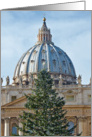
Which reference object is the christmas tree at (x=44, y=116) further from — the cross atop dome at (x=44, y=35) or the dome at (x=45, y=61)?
the cross atop dome at (x=44, y=35)

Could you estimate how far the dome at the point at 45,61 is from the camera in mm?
74806

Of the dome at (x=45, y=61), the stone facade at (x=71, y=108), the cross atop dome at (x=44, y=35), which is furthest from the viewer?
the cross atop dome at (x=44, y=35)

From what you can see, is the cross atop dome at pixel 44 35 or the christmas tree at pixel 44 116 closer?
the christmas tree at pixel 44 116

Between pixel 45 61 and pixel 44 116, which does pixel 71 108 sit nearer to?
pixel 44 116

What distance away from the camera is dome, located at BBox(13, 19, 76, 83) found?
74.8 metres

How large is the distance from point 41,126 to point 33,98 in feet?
8.68

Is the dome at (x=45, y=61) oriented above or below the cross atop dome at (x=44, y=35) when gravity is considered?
below

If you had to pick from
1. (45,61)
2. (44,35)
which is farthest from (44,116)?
(44,35)

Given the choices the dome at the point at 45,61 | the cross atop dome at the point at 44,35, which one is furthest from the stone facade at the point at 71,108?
the cross atop dome at the point at 44,35

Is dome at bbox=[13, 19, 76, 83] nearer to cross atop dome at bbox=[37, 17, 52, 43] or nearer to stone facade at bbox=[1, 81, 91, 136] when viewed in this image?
cross atop dome at bbox=[37, 17, 52, 43]

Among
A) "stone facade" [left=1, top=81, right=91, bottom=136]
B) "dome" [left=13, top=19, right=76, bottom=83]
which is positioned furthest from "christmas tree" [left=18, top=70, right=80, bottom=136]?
"dome" [left=13, top=19, right=76, bottom=83]

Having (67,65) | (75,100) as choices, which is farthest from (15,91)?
(67,65)

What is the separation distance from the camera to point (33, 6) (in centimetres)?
2255

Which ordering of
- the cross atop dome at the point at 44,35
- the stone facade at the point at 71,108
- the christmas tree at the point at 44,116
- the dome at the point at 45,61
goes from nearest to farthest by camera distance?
the christmas tree at the point at 44,116
the stone facade at the point at 71,108
the dome at the point at 45,61
the cross atop dome at the point at 44,35
